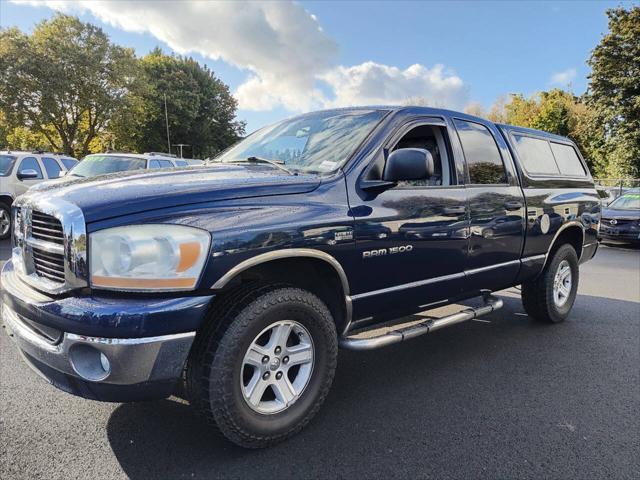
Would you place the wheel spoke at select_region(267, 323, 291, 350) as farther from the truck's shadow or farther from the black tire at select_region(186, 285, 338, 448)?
→ the truck's shadow

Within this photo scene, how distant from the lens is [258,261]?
2330mm

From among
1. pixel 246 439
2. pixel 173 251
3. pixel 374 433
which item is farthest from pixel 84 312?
pixel 374 433

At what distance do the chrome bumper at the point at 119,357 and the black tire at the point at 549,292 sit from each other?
154 inches

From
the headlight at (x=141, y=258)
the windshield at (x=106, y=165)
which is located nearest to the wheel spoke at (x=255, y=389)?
the headlight at (x=141, y=258)

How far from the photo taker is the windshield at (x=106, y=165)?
9555mm

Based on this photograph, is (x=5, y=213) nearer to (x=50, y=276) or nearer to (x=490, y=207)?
(x=50, y=276)

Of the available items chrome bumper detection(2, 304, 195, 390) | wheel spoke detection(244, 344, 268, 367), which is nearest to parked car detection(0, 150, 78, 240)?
chrome bumper detection(2, 304, 195, 390)

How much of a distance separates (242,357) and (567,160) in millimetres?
4544

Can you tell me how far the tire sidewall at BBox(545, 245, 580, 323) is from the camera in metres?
4.72

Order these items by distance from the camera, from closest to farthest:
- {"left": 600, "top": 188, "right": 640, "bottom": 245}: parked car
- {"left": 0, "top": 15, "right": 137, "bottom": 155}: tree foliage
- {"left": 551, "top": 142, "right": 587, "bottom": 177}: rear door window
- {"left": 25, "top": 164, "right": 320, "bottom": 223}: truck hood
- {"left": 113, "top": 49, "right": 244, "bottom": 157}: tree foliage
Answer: {"left": 25, "top": 164, "right": 320, "bottom": 223}: truck hood, {"left": 551, "top": 142, "right": 587, "bottom": 177}: rear door window, {"left": 600, "top": 188, "right": 640, "bottom": 245}: parked car, {"left": 0, "top": 15, "right": 137, "bottom": 155}: tree foliage, {"left": 113, "top": 49, "right": 244, "bottom": 157}: tree foliage

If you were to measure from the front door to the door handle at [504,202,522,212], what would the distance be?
0.64 metres

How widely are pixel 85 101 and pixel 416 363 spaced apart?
3366 centimetres

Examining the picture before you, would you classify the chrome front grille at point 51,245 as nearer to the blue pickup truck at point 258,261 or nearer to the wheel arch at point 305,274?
the blue pickup truck at point 258,261

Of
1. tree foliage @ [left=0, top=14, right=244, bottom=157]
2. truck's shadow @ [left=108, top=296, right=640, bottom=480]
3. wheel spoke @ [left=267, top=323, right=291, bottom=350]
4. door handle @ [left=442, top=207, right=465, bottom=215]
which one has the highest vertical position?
tree foliage @ [left=0, top=14, right=244, bottom=157]
